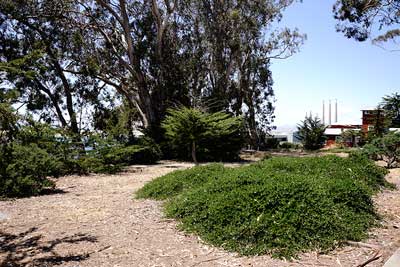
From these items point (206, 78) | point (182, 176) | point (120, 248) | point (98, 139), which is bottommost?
point (120, 248)

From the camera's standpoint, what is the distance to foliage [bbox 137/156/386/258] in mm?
4945

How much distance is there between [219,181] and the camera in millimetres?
6918

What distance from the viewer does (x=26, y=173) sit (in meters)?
9.54

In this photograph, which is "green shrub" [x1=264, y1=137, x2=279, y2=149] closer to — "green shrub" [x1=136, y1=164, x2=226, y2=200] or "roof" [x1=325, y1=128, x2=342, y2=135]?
"roof" [x1=325, y1=128, x2=342, y2=135]

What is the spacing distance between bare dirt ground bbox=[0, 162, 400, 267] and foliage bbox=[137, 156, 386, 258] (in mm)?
186

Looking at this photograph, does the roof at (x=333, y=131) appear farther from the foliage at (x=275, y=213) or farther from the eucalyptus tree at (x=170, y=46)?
the foliage at (x=275, y=213)

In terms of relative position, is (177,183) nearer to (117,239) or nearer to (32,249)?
(117,239)

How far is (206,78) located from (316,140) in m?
10.8

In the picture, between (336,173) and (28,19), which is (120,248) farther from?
(28,19)

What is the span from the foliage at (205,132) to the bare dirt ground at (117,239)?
6869 mm

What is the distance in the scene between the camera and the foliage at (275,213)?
16.2 feet

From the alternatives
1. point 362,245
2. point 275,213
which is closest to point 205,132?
point 275,213

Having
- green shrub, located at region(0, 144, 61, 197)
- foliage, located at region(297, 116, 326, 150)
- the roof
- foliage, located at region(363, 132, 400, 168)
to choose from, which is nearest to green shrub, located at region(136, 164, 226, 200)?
green shrub, located at region(0, 144, 61, 197)

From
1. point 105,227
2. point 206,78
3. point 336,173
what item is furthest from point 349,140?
point 105,227
